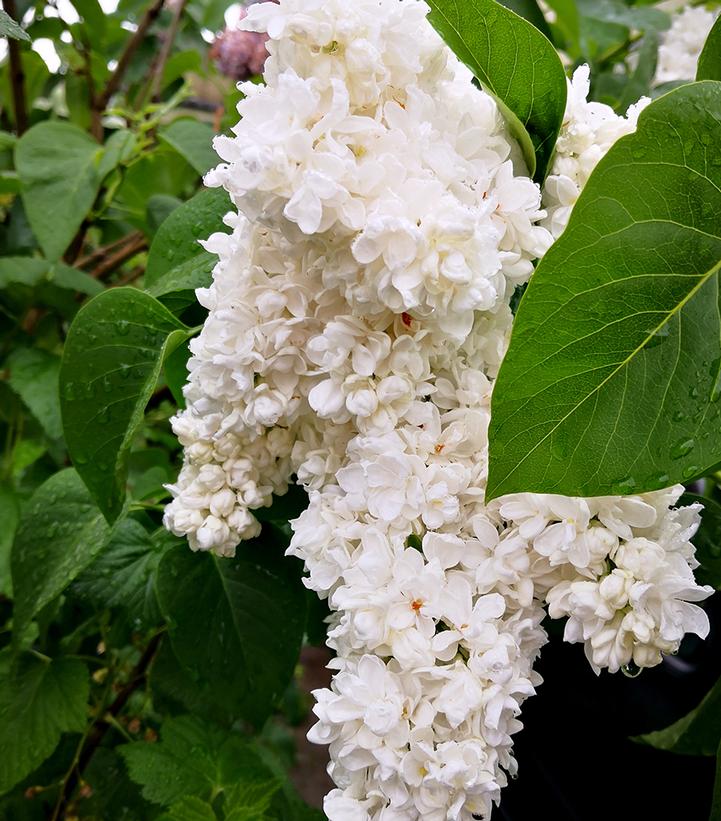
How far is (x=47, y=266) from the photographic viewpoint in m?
0.78

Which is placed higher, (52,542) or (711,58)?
(711,58)

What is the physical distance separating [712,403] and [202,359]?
0.72 ft

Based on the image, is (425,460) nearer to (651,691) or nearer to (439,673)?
(439,673)

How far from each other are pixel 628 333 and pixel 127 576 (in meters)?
0.46

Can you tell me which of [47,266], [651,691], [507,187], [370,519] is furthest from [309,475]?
[47,266]

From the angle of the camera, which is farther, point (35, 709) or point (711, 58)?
point (35, 709)

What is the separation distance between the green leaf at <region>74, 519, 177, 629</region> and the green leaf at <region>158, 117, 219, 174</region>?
12.8 inches

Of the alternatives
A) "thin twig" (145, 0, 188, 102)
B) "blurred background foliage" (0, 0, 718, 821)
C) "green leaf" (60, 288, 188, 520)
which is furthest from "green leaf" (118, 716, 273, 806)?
"thin twig" (145, 0, 188, 102)

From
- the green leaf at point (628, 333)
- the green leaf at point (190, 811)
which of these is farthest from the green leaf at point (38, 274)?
the green leaf at point (628, 333)

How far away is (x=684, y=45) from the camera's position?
916mm

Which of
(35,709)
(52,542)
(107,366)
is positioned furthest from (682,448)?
(35,709)

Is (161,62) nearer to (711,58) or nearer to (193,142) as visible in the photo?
(193,142)

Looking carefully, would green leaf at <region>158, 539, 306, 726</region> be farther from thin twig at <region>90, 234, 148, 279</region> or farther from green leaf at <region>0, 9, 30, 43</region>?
thin twig at <region>90, 234, 148, 279</region>

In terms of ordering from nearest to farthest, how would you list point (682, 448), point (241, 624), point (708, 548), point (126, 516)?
point (682, 448), point (708, 548), point (241, 624), point (126, 516)
